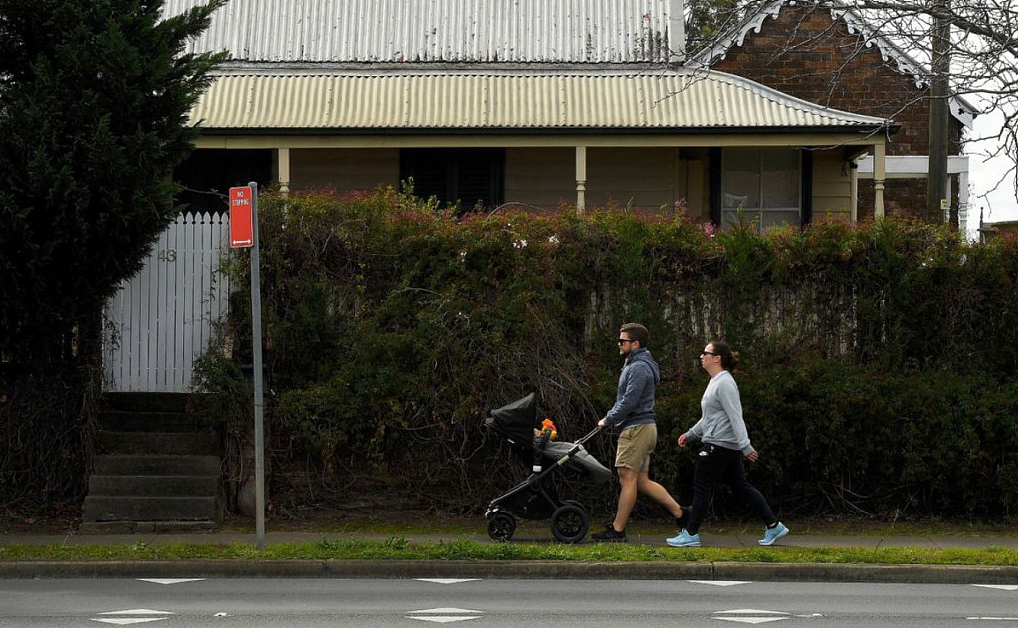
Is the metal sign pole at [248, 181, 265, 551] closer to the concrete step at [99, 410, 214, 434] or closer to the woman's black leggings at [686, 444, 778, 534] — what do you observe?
the concrete step at [99, 410, 214, 434]

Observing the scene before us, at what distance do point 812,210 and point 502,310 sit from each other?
9.08 metres

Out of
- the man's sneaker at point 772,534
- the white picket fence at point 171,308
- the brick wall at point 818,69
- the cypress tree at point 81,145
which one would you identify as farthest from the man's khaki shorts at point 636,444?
the brick wall at point 818,69

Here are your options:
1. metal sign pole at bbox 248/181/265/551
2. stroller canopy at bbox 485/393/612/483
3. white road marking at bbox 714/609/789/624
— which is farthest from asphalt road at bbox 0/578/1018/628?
stroller canopy at bbox 485/393/612/483

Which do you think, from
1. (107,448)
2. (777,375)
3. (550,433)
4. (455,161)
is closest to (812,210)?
(455,161)

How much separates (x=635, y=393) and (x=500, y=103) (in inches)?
356

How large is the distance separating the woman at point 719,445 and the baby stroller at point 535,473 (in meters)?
0.79

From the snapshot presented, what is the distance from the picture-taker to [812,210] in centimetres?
2019

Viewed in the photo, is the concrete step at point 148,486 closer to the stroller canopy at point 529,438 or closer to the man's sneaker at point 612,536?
the stroller canopy at point 529,438

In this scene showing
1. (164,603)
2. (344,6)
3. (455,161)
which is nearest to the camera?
(164,603)

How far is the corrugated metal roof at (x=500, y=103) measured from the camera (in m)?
18.5

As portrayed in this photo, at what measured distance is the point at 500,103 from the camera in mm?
19219

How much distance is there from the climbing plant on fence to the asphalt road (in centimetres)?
240

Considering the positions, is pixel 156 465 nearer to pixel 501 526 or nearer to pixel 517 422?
pixel 501 526

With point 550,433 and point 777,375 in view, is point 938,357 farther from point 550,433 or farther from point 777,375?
point 550,433
